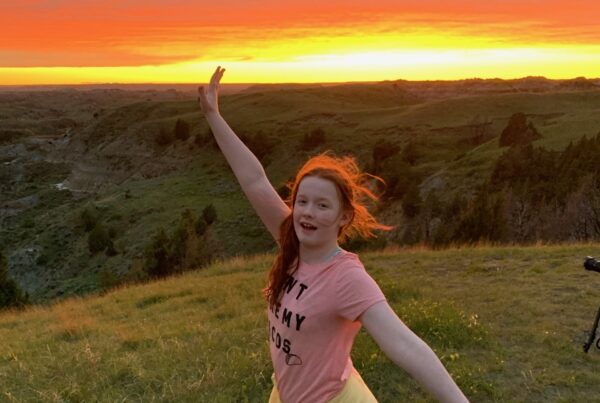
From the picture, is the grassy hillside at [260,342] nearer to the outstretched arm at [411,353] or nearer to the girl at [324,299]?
the girl at [324,299]

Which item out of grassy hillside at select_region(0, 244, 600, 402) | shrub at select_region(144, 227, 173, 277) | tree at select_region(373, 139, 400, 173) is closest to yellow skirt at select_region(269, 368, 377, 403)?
grassy hillside at select_region(0, 244, 600, 402)

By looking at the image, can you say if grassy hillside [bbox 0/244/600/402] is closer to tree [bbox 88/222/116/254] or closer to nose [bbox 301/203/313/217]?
nose [bbox 301/203/313/217]

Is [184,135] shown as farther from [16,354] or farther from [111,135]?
[16,354]

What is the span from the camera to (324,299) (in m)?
2.32

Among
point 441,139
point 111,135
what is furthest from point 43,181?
point 441,139

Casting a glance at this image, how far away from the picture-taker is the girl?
2.23 meters

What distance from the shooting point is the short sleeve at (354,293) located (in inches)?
87.8

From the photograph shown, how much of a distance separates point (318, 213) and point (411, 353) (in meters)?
0.70

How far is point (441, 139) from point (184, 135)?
32501 millimetres

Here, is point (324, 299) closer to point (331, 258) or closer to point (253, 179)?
point (331, 258)

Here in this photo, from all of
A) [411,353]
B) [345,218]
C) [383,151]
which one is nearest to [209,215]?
[383,151]

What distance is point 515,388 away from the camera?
19.2 ft

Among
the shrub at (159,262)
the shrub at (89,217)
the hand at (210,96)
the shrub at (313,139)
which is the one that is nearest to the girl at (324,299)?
the hand at (210,96)

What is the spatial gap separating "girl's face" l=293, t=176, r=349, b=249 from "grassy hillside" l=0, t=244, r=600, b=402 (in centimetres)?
359
